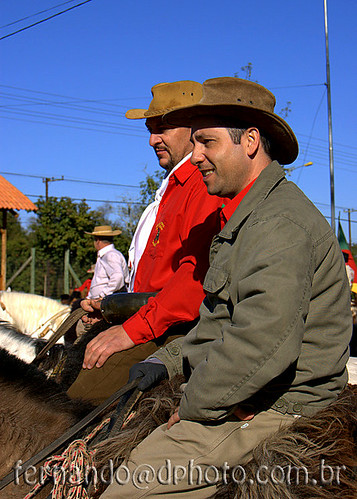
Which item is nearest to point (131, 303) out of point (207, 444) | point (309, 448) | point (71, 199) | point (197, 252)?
point (197, 252)

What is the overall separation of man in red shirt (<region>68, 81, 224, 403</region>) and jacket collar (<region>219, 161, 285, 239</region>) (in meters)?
0.81

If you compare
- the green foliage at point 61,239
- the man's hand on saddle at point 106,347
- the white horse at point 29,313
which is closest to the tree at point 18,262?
the green foliage at point 61,239

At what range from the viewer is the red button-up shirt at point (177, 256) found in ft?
9.05

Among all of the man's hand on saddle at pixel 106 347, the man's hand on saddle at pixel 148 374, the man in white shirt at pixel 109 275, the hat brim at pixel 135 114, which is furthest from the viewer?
the man in white shirt at pixel 109 275

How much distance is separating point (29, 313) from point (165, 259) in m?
3.71

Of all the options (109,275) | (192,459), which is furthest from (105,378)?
(109,275)

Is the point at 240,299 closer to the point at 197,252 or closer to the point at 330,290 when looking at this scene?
the point at 330,290

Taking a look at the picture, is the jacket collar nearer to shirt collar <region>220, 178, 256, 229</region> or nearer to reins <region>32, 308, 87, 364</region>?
shirt collar <region>220, 178, 256, 229</region>


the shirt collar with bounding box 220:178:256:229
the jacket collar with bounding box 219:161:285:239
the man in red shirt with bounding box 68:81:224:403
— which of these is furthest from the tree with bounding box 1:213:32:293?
the jacket collar with bounding box 219:161:285:239

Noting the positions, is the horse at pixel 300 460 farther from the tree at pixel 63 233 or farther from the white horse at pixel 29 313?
the tree at pixel 63 233

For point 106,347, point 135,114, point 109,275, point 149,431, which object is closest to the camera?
point 149,431

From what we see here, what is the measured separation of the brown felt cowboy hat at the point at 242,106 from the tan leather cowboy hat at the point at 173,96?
1.12 metres

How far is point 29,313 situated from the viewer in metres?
6.37

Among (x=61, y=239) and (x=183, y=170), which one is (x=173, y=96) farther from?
(x=61, y=239)
